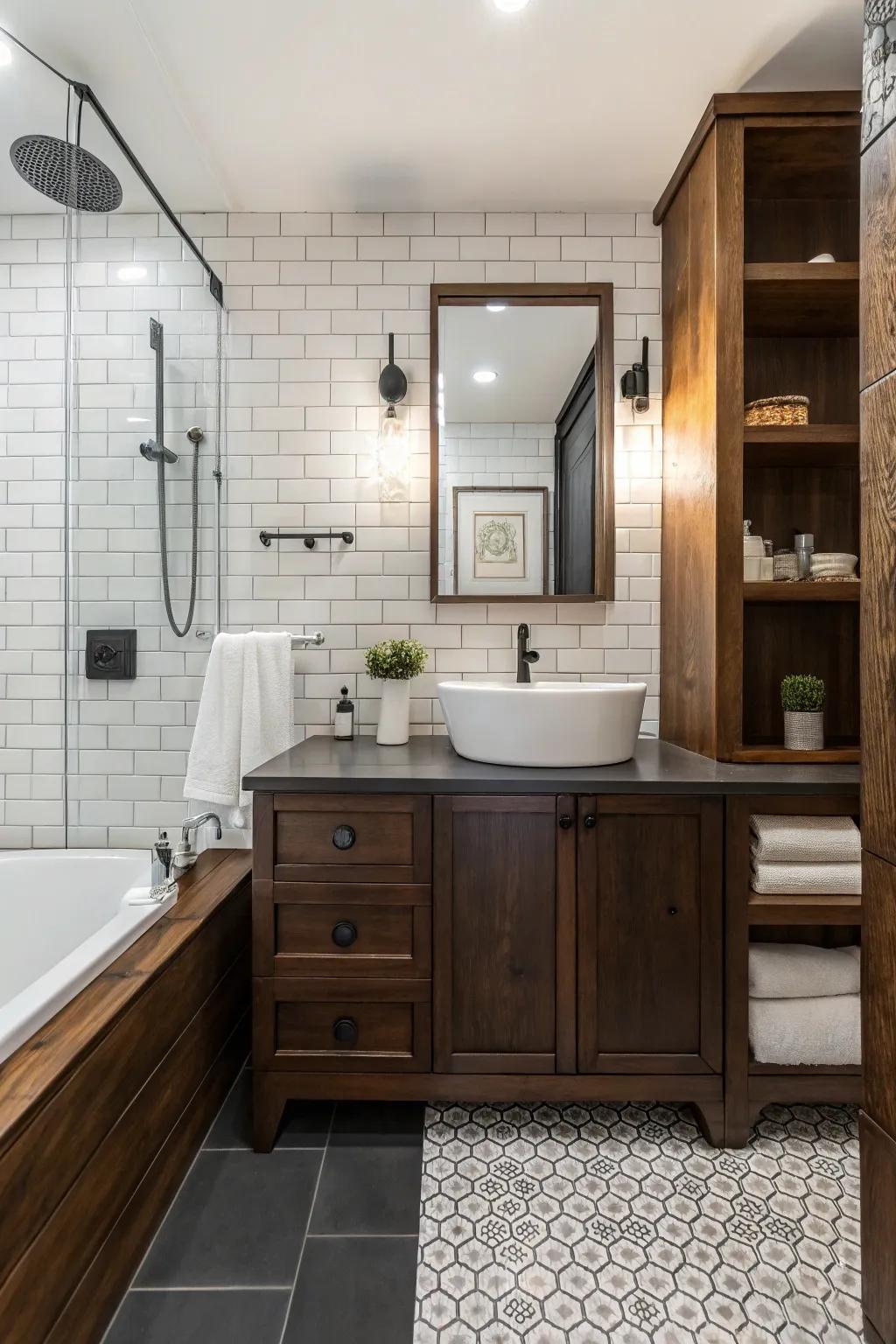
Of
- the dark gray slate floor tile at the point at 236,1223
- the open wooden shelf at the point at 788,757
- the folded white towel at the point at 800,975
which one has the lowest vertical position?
the dark gray slate floor tile at the point at 236,1223

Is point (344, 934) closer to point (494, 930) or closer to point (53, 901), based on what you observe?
point (494, 930)

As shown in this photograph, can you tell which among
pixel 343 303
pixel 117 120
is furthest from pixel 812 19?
pixel 117 120

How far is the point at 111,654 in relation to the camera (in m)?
1.81

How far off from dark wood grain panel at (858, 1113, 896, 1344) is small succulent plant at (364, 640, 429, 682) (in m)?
1.46

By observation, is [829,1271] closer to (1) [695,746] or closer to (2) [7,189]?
(1) [695,746]

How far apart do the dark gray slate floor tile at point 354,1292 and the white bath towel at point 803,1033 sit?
88cm

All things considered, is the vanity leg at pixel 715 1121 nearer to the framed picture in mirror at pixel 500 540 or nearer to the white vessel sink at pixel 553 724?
the white vessel sink at pixel 553 724

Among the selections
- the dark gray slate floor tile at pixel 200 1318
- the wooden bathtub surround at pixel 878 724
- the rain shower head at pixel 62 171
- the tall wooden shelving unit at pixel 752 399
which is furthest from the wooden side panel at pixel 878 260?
the dark gray slate floor tile at pixel 200 1318

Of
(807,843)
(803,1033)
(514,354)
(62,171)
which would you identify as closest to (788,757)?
(807,843)

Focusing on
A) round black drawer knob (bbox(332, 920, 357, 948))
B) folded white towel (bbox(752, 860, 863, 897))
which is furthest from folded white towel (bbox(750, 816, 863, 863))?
round black drawer knob (bbox(332, 920, 357, 948))

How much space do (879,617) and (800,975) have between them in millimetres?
1078

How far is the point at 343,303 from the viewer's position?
2219mm

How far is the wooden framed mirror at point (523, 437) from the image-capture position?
219 centimetres

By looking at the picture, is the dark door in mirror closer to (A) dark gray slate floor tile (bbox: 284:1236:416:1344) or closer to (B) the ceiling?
(B) the ceiling
